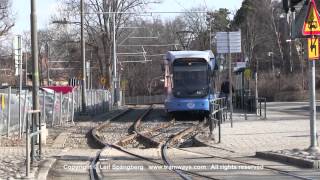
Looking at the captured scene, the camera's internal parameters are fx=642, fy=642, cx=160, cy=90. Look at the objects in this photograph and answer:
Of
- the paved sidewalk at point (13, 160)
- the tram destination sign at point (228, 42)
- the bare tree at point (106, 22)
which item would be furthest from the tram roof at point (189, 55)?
Answer: the bare tree at point (106, 22)

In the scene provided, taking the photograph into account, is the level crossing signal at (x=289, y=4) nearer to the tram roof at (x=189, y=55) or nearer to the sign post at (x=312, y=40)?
the sign post at (x=312, y=40)

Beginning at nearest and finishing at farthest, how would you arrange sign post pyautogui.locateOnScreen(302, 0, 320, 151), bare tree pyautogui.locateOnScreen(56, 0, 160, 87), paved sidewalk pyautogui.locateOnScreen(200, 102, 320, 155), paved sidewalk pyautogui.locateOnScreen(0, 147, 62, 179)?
1. paved sidewalk pyautogui.locateOnScreen(0, 147, 62, 179)
2. sign post pyautogui.locateOnScreen(302, 0, 320, 151)
3. paved sidewalk pyautogui.locateOnScreen(200, 102, 320, 155)
4. bare tree pyautogui.locateOnScreen(56, 0, 160, 87)

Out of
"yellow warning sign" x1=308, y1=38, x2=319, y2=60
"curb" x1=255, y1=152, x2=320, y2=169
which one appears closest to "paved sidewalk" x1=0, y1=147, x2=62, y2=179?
"curb" x1=255, y1=152, x2=320, y2=169

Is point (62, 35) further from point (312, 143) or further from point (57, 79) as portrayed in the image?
point (312, 143)

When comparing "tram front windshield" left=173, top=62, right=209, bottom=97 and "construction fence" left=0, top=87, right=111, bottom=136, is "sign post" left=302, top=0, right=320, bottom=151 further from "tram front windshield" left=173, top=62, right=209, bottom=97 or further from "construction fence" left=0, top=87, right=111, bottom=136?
"tram front windshield" left=173, top=62, right=209, bottom=97

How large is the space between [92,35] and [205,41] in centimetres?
1757

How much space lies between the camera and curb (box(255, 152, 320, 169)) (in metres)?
12.2

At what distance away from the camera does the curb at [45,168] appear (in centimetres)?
1161

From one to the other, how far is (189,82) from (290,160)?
1854cm

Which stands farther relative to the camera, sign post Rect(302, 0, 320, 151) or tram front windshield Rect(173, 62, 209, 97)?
tram front windshield Rect(173, 62, 209, 97)

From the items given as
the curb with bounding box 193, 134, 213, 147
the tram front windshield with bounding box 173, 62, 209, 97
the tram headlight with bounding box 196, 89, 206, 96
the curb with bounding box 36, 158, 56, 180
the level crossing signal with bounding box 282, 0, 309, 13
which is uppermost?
the level crossing signal with bounding box 282, 0, 309, 13

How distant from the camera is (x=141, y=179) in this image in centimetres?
1127

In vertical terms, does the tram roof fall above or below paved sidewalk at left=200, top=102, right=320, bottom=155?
above

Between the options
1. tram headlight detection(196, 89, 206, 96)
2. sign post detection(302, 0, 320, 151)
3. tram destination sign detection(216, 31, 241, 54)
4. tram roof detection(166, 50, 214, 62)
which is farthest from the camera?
tram roof detection(166, 50, 214, 62)
